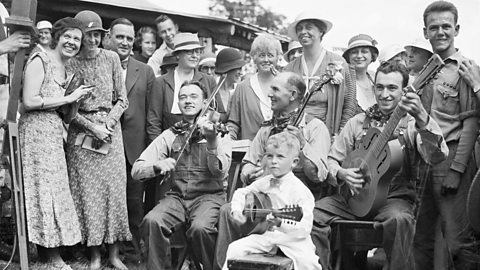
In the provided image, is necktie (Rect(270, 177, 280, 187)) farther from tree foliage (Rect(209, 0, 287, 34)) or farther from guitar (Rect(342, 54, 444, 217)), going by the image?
tree foliage (Rect(209, 0, 287, 34))

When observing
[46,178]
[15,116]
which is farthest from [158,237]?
[15,116]

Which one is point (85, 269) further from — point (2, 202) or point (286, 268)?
point (286, 268)

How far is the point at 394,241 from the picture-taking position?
5.46 metres

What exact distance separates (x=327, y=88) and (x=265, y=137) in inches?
38.5

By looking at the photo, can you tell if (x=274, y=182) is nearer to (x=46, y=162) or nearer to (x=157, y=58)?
(x=46, y=162)

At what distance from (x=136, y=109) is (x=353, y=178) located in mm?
2605

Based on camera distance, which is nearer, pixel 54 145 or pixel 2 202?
pixel 54 145

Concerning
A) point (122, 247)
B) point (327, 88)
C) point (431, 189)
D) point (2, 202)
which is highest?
point (327, 88)

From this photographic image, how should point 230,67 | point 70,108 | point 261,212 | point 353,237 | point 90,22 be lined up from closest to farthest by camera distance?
point 261,212, point 353,237, point 70,108, point 90,22, point 230,67

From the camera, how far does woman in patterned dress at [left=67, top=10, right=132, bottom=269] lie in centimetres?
672

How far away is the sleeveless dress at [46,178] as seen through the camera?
247 inches

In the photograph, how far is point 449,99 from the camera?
5.92 m

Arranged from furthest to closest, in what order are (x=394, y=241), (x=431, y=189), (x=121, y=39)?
(x=121, y=39), (x=431, y=189), (x=394, y=241)

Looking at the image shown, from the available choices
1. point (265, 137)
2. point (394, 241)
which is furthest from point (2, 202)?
point (394, 241)
